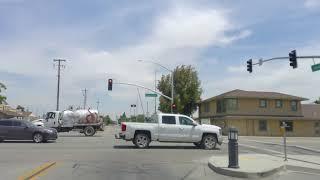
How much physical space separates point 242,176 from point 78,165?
232 inches

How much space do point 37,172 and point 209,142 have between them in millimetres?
15114

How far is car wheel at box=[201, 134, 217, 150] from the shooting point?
29.7 meters

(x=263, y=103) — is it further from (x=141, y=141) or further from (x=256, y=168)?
(x=256, y=168)

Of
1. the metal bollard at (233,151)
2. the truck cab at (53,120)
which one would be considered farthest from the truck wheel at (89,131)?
the metal bollard at (233,151)

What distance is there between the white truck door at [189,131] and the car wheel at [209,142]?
311 millimetres

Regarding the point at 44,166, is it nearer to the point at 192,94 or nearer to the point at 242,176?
the point at 242,176

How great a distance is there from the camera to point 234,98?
73.5m

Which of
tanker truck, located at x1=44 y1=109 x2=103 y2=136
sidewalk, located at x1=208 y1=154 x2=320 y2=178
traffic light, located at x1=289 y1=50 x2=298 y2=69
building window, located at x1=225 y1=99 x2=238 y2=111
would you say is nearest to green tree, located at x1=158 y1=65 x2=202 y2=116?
building window, located at x1=225 y1=99 x2=238 y2=111

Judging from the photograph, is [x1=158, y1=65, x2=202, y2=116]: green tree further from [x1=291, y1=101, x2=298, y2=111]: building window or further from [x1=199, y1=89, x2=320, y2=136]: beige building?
[x1=291, y1=101, x2=298, y2=111]: building window

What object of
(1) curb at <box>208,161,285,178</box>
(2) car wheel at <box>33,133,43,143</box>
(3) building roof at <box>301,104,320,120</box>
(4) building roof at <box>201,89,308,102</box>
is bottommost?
(1) curb at <box>208,161,285,178</box>

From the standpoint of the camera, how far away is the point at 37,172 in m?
16.0

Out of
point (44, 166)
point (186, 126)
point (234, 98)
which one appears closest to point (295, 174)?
point (44, 166)

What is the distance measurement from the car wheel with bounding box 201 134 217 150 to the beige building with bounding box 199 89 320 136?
41.7 m

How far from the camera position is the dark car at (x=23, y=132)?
114ft
